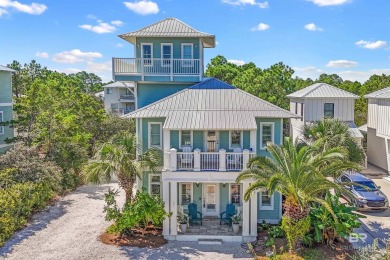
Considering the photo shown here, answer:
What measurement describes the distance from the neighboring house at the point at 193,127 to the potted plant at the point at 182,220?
0.33 m

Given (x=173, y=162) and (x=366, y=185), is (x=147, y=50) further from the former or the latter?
(x=366, y=185)

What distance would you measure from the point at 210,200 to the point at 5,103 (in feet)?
68.3

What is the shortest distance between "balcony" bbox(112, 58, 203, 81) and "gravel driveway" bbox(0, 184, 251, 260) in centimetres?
909

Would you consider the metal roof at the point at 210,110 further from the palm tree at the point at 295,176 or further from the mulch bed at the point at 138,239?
the mulch bed at the point at 138,239

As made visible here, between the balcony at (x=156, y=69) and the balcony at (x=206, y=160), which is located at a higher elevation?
the balcony at (x=156, y=69)

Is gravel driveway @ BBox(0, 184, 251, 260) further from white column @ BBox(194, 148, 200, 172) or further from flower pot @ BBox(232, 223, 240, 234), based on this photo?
white column @ BBox(194, 148, 200, 172)

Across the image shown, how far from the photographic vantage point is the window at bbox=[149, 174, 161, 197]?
19.5m

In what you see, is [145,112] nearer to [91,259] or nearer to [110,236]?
[110,236]

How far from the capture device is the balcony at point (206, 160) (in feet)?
55.4

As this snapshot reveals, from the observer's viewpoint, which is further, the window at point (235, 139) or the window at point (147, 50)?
the window at point (147, 50)

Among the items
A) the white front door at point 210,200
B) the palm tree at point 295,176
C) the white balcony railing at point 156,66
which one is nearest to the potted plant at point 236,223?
the white front door at point 210,200

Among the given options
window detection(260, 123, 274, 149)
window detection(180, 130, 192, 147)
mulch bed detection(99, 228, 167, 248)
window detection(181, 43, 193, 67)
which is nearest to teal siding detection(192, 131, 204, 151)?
window detection(180, 130, 192, 147)

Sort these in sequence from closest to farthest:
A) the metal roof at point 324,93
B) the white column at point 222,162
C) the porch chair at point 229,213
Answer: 1. the white column at point 222,162
2. the porch chair at point 229,213
3. the metal roof at point 324,93

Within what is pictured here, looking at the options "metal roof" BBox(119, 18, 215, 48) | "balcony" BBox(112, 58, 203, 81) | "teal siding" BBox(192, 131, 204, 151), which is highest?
"metal roof" BBox(119, 18, 215, 48)
